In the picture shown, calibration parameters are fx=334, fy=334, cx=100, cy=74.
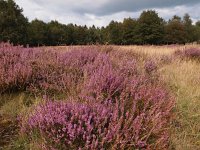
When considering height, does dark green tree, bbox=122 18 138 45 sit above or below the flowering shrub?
above

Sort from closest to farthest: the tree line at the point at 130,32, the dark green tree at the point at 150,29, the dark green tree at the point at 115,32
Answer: the tree line at the point at 130,32 → the dark green tree at the point at 150,29 → the dark green tree at the point at 115,32

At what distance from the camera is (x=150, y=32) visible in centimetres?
5316

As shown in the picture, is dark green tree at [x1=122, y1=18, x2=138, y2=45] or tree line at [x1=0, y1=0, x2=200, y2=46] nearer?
tree line at [x1=0, y1=0, x2=200, y2=46]

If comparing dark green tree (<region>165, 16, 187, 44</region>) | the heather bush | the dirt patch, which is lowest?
the dirt patch

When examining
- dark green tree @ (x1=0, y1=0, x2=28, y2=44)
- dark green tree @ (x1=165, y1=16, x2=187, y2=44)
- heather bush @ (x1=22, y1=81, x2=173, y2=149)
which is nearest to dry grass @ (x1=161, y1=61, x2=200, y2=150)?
heather bush @ (x1=22, y1=81, x2=173, y2=149)

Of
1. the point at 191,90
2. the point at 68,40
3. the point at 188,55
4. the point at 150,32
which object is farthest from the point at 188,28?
the point at 191,90

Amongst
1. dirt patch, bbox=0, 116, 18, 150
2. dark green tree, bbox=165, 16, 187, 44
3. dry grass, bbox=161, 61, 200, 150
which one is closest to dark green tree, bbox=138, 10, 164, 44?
dark green tree, bbox=165, 16, 187, 44

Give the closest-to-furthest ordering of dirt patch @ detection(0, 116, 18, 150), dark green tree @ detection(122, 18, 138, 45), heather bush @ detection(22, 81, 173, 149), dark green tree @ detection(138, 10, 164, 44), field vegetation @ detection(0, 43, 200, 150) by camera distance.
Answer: heather bush @ detection(22, 81, 173, 149) < field vegetation @ detection(0, 43, 200, 150) < dirt patch @ detection(0, 116, 18, 150) < dark green tree @ detection(138, 10, 164, 44) < dark green tree @ detection(122, 18, 138, 45)

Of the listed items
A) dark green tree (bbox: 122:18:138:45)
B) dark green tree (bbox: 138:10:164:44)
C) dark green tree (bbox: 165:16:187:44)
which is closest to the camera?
dark green tree (bbox: 138:10:164:44)

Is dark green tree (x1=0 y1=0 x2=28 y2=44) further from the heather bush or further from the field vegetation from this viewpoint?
the heather bush

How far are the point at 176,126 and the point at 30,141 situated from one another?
5.61 feet

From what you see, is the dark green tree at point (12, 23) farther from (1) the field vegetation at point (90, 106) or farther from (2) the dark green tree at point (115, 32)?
(1) the field vegetation at point (90, 106)

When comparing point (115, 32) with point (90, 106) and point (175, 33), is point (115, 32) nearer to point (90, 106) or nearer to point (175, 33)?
point (175, 33)

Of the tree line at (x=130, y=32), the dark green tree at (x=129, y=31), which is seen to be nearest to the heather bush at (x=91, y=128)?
the tree line at (x=130, y=32)
